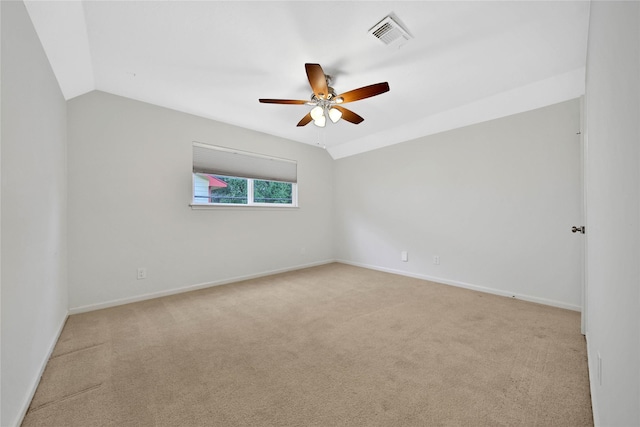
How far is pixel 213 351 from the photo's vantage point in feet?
6.12

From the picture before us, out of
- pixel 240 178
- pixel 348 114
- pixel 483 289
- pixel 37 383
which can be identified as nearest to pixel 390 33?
pixel 348 114

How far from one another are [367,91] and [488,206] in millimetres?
2231

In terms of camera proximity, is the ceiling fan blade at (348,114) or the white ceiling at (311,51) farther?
the ceiling fan blade at (348,114)

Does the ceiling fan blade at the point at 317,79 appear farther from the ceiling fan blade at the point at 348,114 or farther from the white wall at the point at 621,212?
the white wall at the point at 621,212

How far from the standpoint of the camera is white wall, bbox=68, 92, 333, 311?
2.63 metres

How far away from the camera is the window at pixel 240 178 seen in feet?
11.5

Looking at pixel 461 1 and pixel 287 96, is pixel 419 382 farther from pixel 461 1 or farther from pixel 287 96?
pixel 287 96

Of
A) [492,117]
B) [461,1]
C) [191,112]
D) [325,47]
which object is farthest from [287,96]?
[492,117]

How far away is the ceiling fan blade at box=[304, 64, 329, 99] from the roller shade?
1973 millimetres

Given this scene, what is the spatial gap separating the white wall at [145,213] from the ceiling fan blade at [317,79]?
6.60ft

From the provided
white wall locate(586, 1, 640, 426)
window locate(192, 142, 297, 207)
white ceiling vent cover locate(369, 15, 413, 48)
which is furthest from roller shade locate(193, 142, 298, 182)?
white wall locate(586, 1, 640, 426)

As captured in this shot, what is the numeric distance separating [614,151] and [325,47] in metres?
1.92

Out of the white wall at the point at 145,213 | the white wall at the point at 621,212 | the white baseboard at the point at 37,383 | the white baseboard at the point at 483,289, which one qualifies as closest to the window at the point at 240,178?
the white wall at the point at 145,213

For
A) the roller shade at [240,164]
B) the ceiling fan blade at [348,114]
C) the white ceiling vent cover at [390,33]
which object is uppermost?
the white ceiling vent cover at [390,33]
